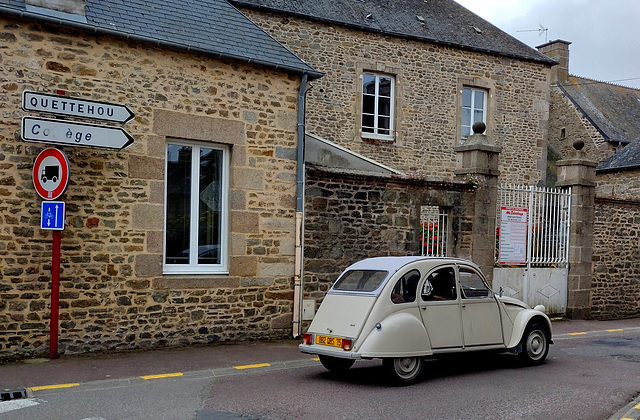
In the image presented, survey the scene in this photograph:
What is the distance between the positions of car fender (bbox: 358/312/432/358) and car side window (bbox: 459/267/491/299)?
3.24ft

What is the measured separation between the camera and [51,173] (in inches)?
354

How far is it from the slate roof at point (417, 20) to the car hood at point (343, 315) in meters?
10.6

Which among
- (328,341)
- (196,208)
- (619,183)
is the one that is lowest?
(328,341)

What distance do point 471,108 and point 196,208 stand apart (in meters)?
12.1

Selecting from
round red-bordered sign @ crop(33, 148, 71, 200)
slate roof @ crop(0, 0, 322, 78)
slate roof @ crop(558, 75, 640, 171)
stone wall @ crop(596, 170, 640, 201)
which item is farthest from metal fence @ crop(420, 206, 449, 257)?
slate roof @ crop(558, 75, 640, 171)

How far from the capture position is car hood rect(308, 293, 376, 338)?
321 inches

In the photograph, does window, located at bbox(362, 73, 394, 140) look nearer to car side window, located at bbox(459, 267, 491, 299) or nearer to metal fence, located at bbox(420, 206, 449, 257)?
metal fence, located at bbox(420, 206, 449, 257)

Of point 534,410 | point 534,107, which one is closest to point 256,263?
point 534,410

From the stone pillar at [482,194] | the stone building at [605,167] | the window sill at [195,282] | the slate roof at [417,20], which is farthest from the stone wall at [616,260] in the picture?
the window sill at [195,282]

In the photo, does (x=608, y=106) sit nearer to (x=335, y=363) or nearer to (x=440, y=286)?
(x=440, y=286)

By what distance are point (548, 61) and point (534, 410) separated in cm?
1695

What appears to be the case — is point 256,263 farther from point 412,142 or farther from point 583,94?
point 583,94

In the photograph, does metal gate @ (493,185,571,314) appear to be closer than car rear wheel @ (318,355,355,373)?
No

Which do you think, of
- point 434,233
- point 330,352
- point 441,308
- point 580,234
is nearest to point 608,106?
point 580,234
